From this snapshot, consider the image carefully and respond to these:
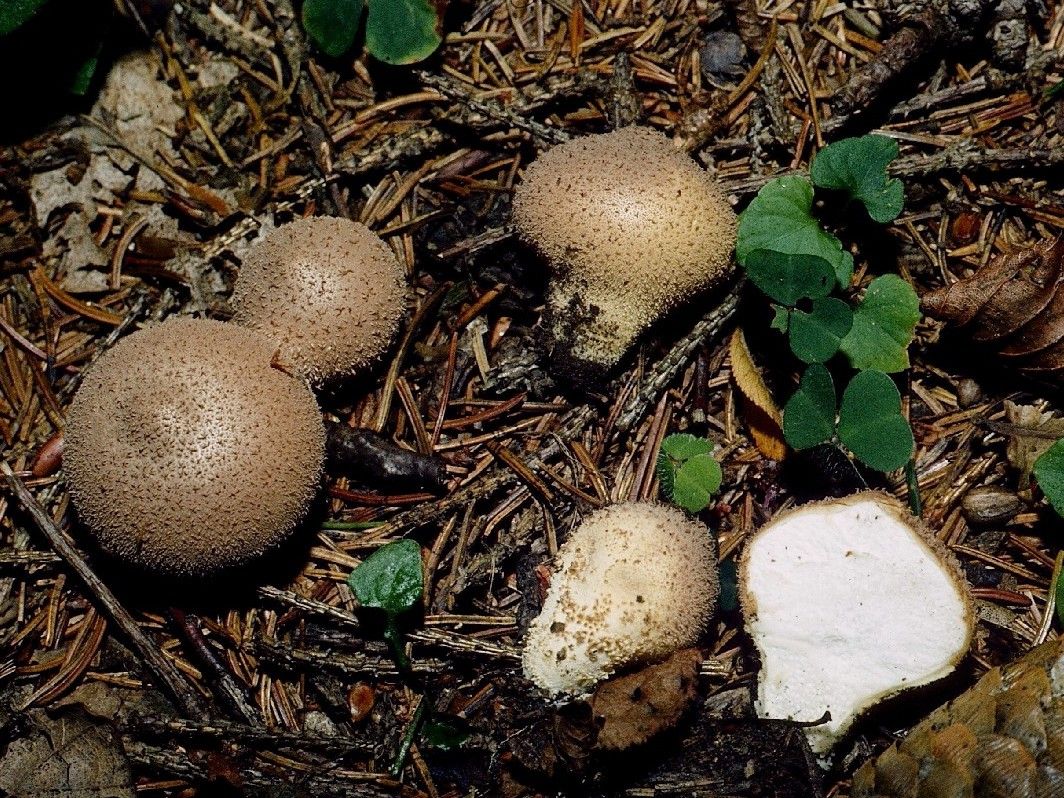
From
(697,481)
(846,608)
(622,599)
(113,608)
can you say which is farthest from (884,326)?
(113,608)

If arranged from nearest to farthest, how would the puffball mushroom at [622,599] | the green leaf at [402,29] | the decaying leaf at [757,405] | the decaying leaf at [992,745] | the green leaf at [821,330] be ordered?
1. the decaying leaf at [992,745]
2. the puffball mushroom at [622,599]
3. the green leaf at [821,330]
4. the decaying leaf at [757,405]
5. the green leaf at [402,29]

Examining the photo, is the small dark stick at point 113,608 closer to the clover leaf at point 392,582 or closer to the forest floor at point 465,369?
the forest floor at point 465,369

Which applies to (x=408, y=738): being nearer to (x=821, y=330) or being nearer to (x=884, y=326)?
(x=821, y=330)

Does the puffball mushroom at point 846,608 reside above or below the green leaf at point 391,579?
below

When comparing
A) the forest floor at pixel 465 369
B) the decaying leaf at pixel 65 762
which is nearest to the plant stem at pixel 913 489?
the forest floor at pixel 465 369

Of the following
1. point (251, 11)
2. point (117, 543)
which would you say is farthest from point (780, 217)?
point (117, 543)

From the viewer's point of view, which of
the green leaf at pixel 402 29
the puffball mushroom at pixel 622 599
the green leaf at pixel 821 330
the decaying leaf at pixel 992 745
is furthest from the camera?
the green leaf at pixel 402 29
